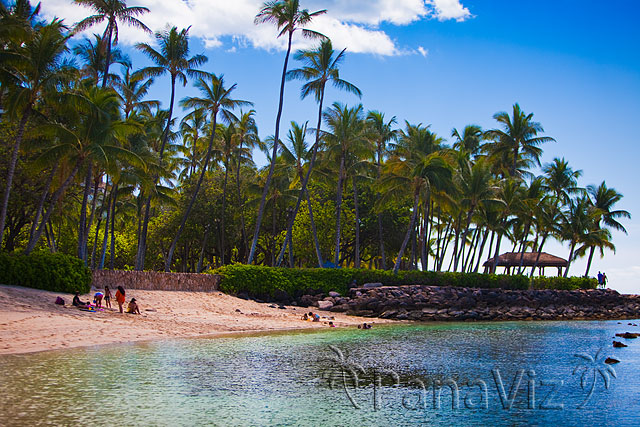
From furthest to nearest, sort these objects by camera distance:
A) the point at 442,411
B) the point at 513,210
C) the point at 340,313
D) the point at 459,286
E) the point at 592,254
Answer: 1. the point at 592,254
2. the point at 513,210
3. the point at 459,286
4. the point at 340,313
5. the point at 442,411

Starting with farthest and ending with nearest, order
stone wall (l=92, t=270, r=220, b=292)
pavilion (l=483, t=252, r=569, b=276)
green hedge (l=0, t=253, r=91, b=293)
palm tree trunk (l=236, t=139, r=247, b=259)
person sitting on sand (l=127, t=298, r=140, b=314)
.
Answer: pavilion (l=483, t=252, r=569, b=276), palm tree trunk (l=236, t=139, r=247, b=259), stone wall (l=92, t=270, r=220, b=292), person sitting on sand (l=127, t=298, r=140, b=314), green hedge (l=0, t=253, r=91, b=293)

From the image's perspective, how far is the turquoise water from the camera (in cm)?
932

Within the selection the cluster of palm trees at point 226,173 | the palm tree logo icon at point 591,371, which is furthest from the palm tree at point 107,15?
the palm tree logo icon at point 591,371

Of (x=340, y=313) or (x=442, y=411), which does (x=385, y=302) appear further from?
(x=442, y=411)

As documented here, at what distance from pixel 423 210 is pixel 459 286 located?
8.35 m

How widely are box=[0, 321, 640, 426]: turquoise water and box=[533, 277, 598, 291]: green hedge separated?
29568 millimetres

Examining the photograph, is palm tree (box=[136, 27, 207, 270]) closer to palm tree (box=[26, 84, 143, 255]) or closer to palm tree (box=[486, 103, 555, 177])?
palm tree (box=[26, 84, 143, 255])

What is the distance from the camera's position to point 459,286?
1567 inches

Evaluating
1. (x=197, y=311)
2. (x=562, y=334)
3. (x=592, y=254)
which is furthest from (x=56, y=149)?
(x=592, y=254)

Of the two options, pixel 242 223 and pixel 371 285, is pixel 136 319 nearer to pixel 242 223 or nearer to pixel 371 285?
pixel 371 285

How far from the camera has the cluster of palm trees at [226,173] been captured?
25.7 meters

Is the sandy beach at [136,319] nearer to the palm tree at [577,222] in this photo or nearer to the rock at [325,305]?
the rock at [325,305]

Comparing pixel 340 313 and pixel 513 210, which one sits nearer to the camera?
A: pixel 340 313

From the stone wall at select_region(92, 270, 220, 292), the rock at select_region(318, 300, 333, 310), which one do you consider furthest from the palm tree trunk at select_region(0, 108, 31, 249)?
the rock at select_region(318, 300, 333, 310)
